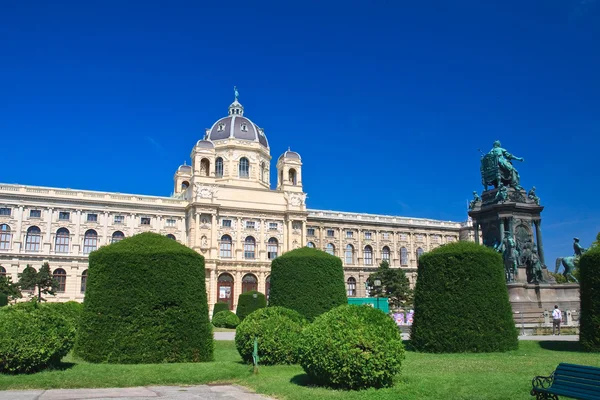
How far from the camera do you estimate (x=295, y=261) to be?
23609mm

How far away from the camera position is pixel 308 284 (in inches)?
911

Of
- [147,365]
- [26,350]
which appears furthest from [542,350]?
[26,350]

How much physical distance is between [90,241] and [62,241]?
9.72 feet

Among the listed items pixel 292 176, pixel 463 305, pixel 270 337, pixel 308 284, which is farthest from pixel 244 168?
pixel 270 337

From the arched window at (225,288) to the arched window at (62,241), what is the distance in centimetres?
1753

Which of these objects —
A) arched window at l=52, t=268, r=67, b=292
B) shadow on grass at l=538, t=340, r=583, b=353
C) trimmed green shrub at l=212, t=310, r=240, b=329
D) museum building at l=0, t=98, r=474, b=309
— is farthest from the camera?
museum building at l=0, t=98, r=474, b=309

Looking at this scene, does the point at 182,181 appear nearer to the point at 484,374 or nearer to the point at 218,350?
the point at 218,350

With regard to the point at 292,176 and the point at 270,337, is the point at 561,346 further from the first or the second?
the point at 292,176

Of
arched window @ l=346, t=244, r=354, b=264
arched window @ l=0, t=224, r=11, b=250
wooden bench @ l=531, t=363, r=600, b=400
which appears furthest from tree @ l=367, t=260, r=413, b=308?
wooden bench @ l=531, t=363, r=600, b=400

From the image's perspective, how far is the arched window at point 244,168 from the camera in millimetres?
71062

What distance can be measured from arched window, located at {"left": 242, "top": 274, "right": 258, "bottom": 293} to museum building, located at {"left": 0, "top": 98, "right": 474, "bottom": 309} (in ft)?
0.42

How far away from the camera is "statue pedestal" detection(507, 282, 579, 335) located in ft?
83.2

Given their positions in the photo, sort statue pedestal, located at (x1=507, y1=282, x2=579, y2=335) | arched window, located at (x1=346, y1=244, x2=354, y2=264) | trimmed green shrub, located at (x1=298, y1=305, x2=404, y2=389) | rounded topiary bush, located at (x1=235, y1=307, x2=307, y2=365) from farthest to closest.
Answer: arched window, located at (x1=346, y1=244, x2=354, y2=264), statue pedestal, located at (x1=507, y1=282, x2=579, y2=335), rounded topiary bush, located at (x1=235, y1=307, x2=307, y2=365), trimmed green shrub, located at (x1=298, y1=305, x2=404, y2=389)

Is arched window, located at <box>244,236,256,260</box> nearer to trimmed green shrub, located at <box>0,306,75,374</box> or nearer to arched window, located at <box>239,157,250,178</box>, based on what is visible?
arched window, located at <box>239,157,250,178</box>
